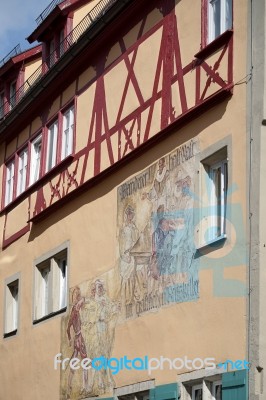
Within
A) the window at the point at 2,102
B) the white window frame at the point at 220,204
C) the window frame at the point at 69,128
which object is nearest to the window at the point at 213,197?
the white window frame at the point at 220,204

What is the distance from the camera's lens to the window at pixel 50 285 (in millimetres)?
22531

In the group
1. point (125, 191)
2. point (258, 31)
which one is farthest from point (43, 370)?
point (258, 31)

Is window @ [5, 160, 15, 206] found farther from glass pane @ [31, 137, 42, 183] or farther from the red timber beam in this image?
the red timber beam

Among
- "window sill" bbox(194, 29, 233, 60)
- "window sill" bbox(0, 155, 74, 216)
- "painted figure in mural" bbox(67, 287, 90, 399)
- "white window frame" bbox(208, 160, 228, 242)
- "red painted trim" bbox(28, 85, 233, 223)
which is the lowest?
"painted figure in mural" bbox(67, 287, 90, 399)

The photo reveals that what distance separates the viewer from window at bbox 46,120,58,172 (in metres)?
24.0

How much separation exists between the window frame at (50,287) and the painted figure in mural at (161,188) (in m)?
4.04

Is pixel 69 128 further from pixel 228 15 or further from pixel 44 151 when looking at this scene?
pixel 228 15

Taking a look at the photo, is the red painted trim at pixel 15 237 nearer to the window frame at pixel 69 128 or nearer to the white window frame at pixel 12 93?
the window frame at pixel 69 128

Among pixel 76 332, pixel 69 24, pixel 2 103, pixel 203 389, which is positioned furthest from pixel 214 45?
pixel 2 103

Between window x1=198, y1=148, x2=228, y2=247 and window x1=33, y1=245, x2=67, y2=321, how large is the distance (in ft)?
19.5

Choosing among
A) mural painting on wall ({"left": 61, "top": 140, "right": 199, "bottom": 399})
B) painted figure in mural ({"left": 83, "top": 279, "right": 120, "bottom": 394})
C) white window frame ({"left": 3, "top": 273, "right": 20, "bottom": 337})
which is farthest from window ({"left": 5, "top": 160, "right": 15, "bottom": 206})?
painted figure in mural ({"left": 83, "top": 279, "right": 120, "bottom": 394})

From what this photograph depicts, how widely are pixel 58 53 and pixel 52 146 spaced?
2.63m

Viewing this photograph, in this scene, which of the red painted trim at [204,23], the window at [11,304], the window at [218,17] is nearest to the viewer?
the window at [218,17]

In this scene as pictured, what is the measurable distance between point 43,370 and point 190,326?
6540 millimetres
